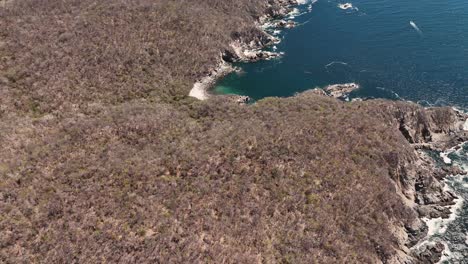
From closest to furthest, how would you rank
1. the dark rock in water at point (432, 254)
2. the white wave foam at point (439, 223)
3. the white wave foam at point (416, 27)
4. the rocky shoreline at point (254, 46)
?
1. the dark rock in water at point (432, 254)
2. the white wave foam at point (439, 223)
3. the rocky shoreline at point (254, 46)
4. the white wave foam at point (416, 27)

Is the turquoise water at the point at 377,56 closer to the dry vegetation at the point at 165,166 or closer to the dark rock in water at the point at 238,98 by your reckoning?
the dark rock in water at the point at 238,98

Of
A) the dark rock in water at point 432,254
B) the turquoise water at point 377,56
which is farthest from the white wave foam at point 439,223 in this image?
the turquoise water at point 377,56

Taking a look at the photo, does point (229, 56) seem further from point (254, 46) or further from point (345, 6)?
point (345, 6)

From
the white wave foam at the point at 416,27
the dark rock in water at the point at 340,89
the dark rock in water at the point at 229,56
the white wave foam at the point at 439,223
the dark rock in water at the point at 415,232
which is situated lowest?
the white wave foam at the point at 439,223

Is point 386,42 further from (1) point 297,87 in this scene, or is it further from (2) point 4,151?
(2) point 4,151

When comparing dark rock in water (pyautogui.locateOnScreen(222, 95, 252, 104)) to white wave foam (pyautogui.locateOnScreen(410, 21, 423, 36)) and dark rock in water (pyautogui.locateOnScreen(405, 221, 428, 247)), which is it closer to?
dark rock in water (pyautogui.locateOnScreen(405, 221, 428, 247))

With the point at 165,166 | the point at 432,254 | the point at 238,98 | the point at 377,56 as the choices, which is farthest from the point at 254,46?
the point at 432,254

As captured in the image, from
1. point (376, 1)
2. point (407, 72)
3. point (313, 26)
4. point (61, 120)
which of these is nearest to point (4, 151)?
point (61, 120)
